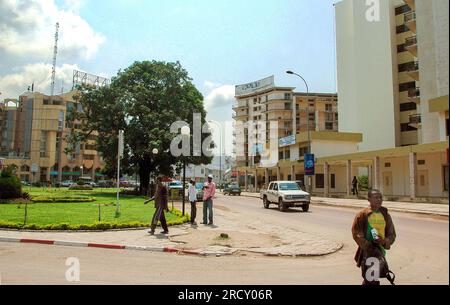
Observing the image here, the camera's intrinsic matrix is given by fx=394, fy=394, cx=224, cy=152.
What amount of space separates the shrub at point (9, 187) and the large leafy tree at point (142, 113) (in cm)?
1236

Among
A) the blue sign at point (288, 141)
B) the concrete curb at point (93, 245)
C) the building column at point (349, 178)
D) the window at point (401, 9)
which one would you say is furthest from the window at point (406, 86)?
the concrete curb at point (93, 245)

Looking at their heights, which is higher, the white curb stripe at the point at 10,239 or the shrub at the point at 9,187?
the shrub at the point at 9,187

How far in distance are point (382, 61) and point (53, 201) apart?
157 feet

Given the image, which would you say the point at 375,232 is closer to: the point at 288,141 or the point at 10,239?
the point at 10,239

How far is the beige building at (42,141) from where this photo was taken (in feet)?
331

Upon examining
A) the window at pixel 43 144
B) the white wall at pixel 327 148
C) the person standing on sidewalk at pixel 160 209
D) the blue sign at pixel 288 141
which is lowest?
the person standing on sidewalk at pixel 160 209

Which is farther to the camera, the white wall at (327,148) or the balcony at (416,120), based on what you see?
the balcony at (416,120)

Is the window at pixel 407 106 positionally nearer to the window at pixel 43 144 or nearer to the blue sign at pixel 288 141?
the blue sign at pixel 288 141

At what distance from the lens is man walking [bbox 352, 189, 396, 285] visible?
4.59m

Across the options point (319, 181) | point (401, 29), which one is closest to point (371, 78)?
point (401, 29)

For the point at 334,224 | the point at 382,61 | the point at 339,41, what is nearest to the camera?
the point at 334,224

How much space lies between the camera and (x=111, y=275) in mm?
7020
